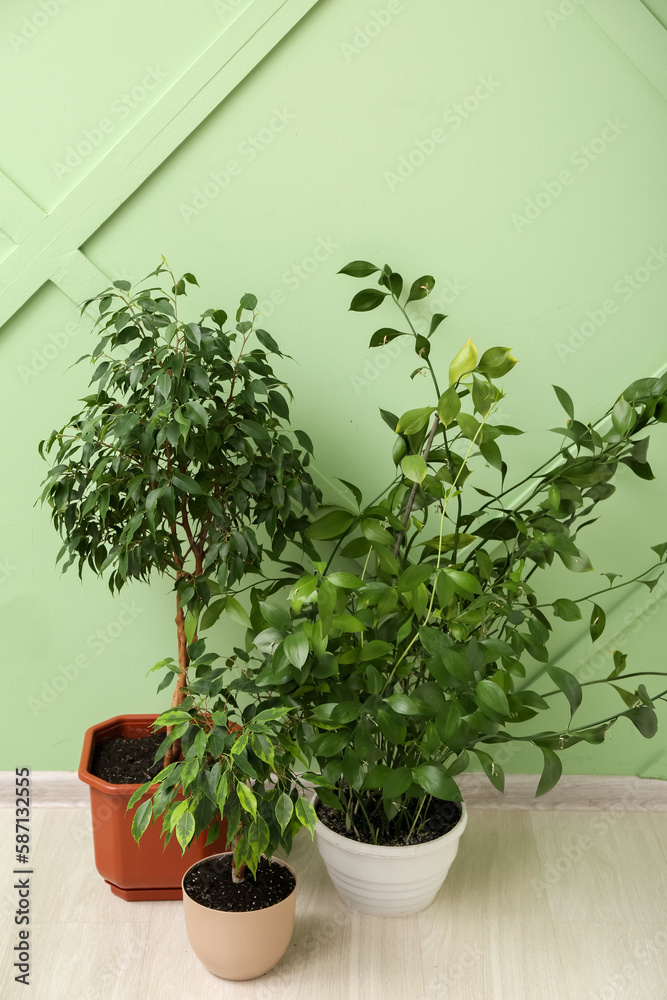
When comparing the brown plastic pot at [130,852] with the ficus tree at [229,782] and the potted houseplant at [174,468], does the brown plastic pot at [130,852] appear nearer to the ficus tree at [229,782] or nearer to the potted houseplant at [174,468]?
the potted houseplant at [174,468]

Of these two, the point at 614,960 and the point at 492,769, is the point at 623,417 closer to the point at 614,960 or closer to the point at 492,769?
the point at 492,769

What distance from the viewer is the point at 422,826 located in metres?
1.77

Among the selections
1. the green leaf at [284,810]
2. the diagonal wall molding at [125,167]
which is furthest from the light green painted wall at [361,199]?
the green leaf at [284,810]

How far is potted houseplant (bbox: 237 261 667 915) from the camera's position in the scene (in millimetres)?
1395

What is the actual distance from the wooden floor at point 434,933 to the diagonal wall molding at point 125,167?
4.17ft

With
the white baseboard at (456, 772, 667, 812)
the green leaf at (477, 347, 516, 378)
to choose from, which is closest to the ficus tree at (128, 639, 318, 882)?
the green leaf at (477, 347, 516, 378)

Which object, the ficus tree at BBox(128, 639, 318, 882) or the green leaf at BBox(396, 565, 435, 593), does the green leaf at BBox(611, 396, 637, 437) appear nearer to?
the green leaf at BBox(396, 565, 435, 593)

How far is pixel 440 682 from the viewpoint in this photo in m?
1.41

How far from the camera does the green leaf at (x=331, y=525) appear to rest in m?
1.63

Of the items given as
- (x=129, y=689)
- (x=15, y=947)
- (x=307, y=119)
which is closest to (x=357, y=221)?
(x=307, y=119)

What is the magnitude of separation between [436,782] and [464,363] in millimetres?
715

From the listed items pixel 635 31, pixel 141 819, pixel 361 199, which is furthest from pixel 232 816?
pixel 635 31

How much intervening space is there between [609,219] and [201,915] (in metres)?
1.63

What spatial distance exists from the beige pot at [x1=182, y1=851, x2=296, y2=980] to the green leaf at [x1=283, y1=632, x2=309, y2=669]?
51 centimetres
